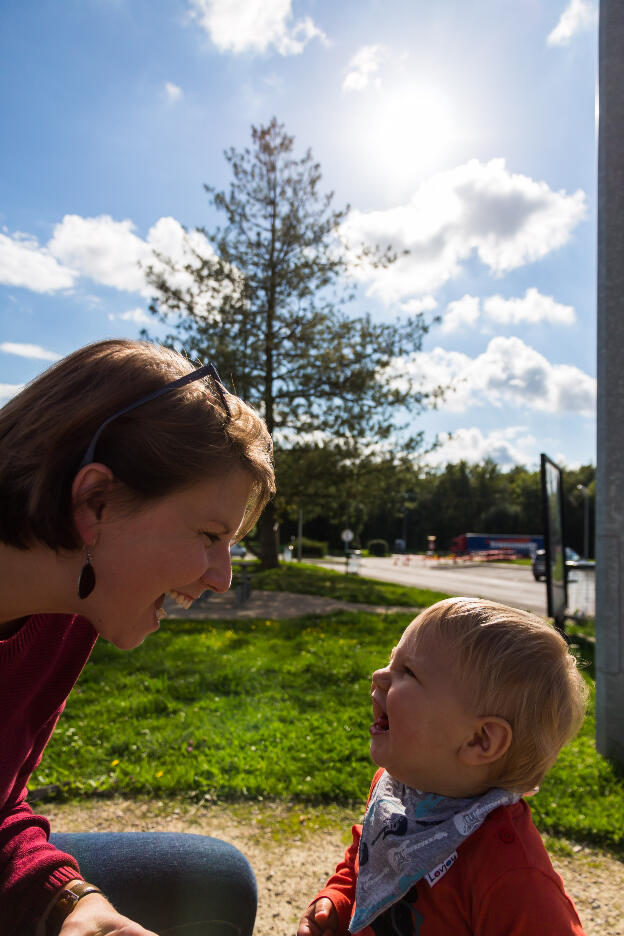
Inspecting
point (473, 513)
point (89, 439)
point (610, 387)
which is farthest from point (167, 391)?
point (473, 513)

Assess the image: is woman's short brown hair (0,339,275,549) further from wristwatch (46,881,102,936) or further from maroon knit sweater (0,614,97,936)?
wristwatch (46,881,102,936)

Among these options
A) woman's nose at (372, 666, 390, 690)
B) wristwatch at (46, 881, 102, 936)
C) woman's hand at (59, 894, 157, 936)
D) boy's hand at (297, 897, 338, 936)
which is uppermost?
woman's nose at (372, 666, 390, 690)

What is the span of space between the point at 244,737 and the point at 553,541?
5565 millimetres

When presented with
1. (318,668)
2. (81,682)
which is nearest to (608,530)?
(318,668)

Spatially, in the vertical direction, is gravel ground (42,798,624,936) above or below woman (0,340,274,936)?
below

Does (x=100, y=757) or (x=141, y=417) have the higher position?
(x=141, y=417)

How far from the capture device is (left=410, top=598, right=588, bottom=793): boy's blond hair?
1.47 m

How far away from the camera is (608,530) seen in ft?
13.8

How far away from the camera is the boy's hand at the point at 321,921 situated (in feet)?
5.27

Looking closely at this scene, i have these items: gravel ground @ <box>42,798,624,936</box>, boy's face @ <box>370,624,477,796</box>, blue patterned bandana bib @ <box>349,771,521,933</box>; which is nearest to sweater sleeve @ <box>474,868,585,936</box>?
blue patterned bandana bib @ <box>349,771,521,933</box>

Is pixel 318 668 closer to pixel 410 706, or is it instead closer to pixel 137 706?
pixel 137 706

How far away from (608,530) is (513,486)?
85038 millimetres

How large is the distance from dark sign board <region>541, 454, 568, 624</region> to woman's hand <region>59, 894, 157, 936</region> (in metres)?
7.07

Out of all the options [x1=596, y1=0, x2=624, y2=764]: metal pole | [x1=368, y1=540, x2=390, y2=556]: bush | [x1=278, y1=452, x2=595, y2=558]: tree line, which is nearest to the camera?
[x1=596, y1=0, x2=624, y2=764]: metal pole
